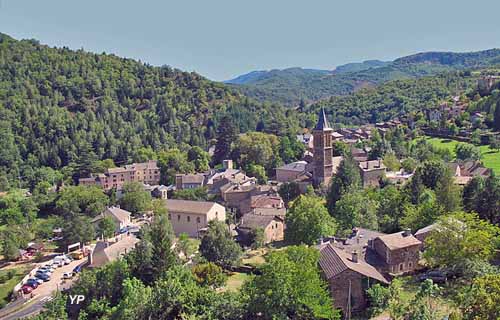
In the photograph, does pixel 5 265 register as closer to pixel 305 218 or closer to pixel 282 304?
pixel 305 218

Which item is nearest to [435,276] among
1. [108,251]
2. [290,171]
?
[108,251]

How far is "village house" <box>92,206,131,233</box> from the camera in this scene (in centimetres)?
4875

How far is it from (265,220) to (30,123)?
69573 mm

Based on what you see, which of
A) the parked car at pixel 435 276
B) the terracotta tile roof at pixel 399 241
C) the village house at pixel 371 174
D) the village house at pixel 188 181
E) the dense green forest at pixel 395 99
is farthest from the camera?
the dense green forest at pixel 395 99

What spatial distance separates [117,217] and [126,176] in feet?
77.3

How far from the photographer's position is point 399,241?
95.1ft

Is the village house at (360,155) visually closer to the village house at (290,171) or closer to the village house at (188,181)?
the village house at (290,171)

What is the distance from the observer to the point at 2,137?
87375 millimetres

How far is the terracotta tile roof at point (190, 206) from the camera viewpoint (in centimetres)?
4528

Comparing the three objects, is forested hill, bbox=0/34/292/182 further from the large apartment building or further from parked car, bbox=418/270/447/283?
parked car, bbox=418/270/447/283

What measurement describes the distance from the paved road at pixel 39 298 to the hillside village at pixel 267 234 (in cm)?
16

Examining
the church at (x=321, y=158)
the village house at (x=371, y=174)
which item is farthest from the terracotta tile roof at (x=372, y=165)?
the church at (x=321, y=158)

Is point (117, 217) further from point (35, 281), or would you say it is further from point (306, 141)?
point (306, 141)

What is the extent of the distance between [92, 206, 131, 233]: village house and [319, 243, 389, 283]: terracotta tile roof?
27.3 m
